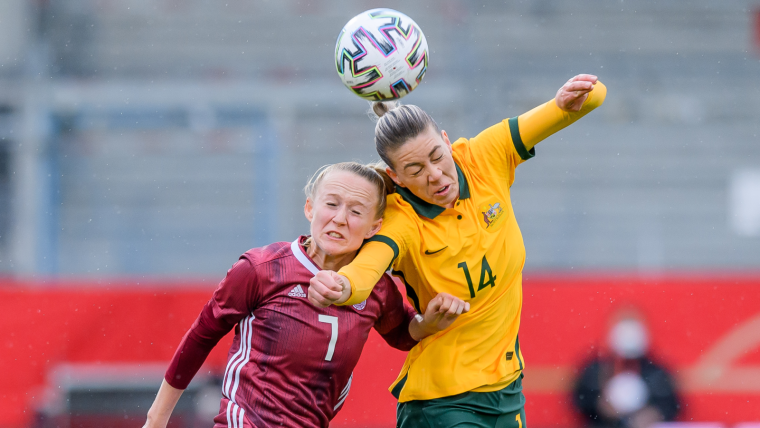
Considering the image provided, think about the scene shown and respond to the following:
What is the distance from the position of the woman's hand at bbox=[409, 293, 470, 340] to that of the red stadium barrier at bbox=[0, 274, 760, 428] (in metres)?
2.74

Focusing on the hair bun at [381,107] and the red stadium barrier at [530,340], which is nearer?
the hair bun at [381,107]

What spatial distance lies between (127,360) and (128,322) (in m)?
0.26

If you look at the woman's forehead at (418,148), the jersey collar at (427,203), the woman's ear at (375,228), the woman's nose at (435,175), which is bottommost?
the woman's ear at (375,228)

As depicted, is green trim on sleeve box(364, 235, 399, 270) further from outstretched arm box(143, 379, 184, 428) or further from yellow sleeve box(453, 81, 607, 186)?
outstretched arm box(143, 379, 184, 428)

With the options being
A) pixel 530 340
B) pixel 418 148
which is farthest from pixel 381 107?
pixel 530 340

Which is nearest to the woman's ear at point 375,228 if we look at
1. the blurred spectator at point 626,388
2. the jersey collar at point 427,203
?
the jersey collar at point 427,203

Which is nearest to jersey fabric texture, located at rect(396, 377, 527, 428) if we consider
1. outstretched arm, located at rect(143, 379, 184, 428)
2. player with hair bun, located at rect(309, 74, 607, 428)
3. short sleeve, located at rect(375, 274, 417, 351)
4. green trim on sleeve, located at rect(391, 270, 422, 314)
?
player with hair bun, located at rect(309, 74, 607, 428)

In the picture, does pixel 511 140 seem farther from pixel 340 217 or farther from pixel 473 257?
pixel 340 217

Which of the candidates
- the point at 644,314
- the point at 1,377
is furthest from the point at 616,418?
the point at 1,377

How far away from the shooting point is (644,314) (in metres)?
5.44

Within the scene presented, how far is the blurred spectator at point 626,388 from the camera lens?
5.29m

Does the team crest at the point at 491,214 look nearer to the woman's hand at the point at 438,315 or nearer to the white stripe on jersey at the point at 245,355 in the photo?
the woman's hand at the point at 438,315

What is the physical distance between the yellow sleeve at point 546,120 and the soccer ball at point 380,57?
41 centimetres

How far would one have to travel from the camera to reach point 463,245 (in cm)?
251
